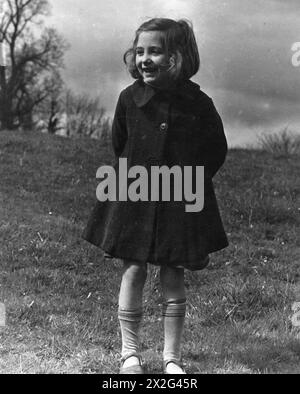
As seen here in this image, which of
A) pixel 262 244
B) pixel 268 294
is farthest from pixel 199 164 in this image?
pixel 262 244

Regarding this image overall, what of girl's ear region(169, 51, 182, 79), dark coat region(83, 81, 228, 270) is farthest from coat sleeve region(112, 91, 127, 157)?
girl's ear region(169, 51, 182, 79)

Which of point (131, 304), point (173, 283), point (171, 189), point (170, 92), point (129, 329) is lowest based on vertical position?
point (129, 329)

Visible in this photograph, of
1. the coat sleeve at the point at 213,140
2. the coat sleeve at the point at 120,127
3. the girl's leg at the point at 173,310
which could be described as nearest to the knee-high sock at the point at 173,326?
the girl's leg at the point at 173,310

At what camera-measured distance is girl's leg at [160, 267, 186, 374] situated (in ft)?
10.8

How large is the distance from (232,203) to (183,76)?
9.80 ft

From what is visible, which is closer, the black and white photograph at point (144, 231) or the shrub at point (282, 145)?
the black and white photograph at point (144, 231)

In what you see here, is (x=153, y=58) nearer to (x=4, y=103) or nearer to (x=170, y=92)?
(x=170, y=92)

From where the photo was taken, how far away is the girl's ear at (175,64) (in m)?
3.28

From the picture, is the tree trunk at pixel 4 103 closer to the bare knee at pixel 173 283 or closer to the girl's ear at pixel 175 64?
the girl's ear at pixel 175 64

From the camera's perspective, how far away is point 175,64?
10.8 ft

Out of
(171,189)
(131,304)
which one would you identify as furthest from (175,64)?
(131,304)

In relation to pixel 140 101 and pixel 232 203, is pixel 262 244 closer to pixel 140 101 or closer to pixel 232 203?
pixel 232 203

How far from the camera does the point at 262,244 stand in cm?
570

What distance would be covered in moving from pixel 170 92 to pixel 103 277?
6.43 feet
